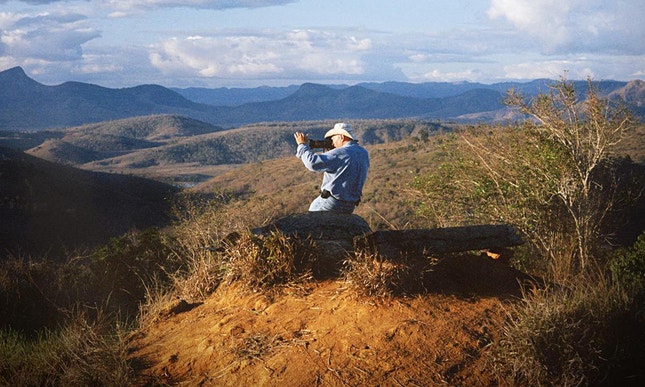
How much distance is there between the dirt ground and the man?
123 cm

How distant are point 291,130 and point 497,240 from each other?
113926 mm

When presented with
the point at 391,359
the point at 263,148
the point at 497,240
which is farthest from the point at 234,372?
the point at 263,148

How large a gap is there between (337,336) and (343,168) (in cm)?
218

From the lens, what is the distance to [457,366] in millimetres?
4293

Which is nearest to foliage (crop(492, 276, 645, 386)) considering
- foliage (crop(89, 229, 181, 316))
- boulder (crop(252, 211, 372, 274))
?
boulder (crop(252, 211, 372, 274))

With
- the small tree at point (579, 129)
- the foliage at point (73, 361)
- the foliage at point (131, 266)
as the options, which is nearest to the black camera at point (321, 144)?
the foliage at point (73, 361)

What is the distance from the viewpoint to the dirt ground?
4.30 metres

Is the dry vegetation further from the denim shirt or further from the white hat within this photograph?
the white hat

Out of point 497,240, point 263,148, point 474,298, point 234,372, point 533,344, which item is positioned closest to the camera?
point 533,344

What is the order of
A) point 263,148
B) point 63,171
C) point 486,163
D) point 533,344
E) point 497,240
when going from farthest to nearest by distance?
point 263,148, point 63,171, point 486,163, point 497,240, point 533,344

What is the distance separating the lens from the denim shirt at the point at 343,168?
6195 mm

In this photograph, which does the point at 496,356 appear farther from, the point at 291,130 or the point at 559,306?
the point at 291,130

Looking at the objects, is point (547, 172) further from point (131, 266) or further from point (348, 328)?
point (131, 266)

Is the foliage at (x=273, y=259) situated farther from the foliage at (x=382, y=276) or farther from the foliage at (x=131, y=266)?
the foliage at (x=131, y=266)
